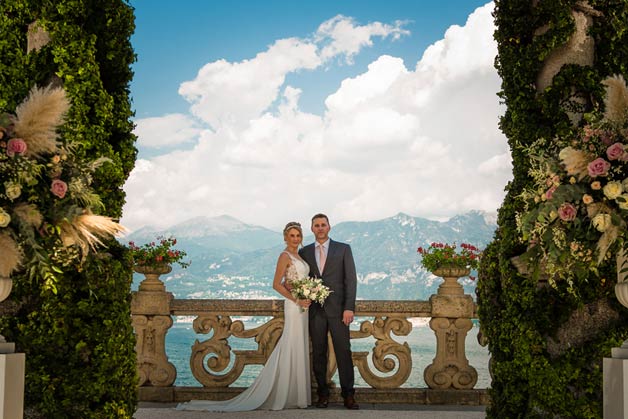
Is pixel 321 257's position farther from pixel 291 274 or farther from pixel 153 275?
pixel 153 275

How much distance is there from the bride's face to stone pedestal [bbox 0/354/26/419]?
4101mm

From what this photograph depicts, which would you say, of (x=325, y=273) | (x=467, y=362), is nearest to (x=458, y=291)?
(x=467, y=362)

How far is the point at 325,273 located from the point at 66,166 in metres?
3.89

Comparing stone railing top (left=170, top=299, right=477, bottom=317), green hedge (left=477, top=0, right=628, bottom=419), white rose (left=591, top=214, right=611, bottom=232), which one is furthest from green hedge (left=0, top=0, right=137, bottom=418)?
white rose (left=591, top=214, right=611, bottom=232)

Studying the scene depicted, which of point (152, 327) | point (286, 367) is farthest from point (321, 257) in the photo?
point (152, 327)

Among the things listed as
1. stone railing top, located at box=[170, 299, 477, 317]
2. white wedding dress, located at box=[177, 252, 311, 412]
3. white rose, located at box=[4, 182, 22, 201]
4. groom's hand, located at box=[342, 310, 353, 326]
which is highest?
white rose, located at box=[4, 182, 22, 201]

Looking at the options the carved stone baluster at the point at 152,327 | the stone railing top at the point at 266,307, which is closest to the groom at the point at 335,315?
the stone railing top at the point at 266,307

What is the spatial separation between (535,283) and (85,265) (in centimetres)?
342

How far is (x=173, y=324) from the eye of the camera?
8.52 m

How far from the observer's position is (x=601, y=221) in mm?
3879

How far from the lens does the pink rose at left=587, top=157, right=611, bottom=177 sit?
395 centimetres

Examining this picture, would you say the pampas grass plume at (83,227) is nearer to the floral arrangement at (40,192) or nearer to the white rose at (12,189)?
the floral arrangement at (40,192)

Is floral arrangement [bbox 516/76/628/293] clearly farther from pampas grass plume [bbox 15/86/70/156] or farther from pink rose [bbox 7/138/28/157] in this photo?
pink rose [bbox 7/138/28/157]

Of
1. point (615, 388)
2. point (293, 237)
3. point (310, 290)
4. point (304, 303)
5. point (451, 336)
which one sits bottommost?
point (615, 388)
